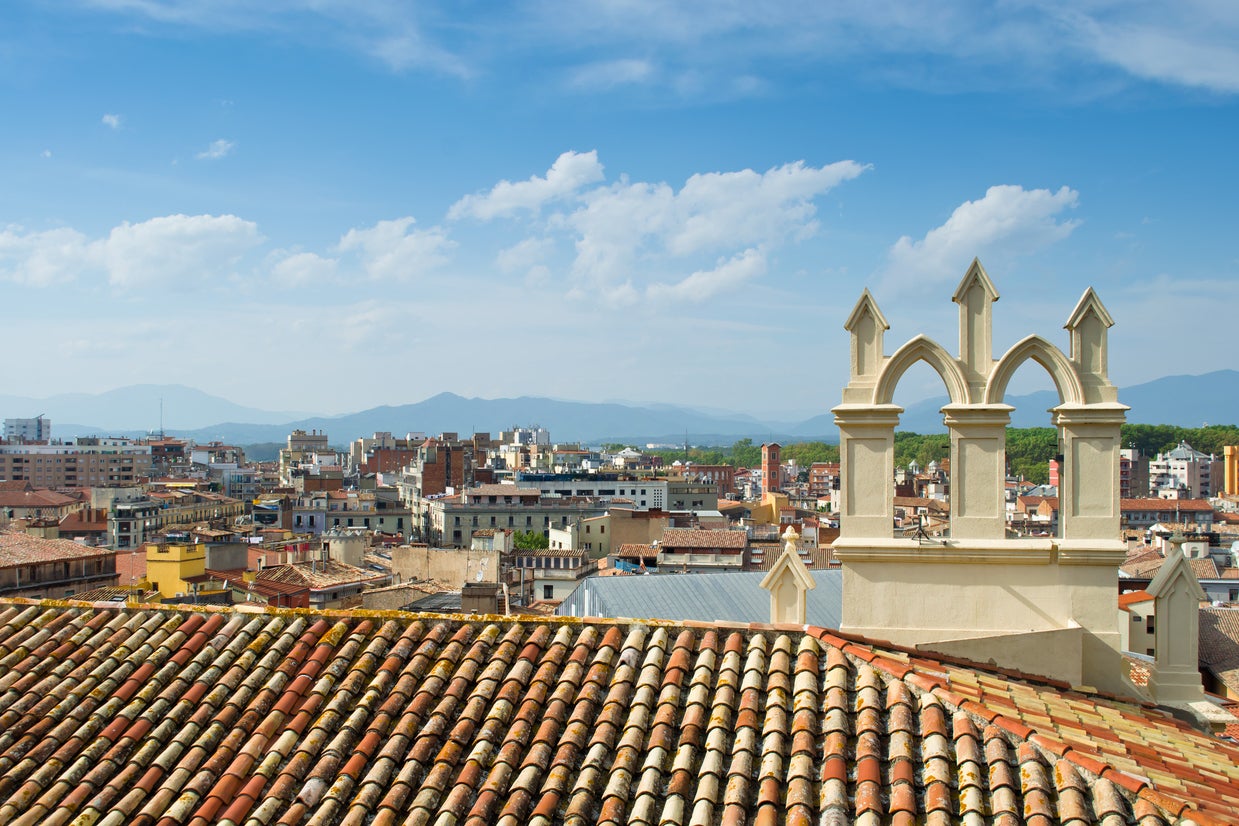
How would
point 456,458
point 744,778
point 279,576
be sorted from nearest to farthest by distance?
point 744,778
point 279,576
point 456,458

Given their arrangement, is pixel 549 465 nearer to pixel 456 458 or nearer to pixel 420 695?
pixel 456 458

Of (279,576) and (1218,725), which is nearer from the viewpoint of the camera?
(1218,725)

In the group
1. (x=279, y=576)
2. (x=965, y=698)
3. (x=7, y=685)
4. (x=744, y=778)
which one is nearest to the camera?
(x=744, y=778)

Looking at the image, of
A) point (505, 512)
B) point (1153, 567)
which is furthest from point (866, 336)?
point (505, 512)

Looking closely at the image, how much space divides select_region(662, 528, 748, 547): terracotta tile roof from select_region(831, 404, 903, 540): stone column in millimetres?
48600

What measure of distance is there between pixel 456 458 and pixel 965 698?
430 feet

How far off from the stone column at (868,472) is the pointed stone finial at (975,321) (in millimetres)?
661

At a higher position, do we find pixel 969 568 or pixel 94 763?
pixel 969 568

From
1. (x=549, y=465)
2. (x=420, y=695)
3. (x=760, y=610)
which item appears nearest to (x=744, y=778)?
(x=420, y=695)

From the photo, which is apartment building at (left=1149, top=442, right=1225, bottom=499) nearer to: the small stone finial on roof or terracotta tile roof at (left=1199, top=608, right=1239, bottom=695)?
terracotta tile roof at (left=1199, top=608, right=1239, bottom=695)

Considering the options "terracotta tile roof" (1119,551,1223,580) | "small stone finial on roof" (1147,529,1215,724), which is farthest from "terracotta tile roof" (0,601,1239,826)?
"terracotta tile roof" (1119,551,1223,580)

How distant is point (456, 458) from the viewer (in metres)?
135

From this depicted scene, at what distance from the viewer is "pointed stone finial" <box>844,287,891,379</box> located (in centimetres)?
793

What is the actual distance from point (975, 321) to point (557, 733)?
14.2ft
